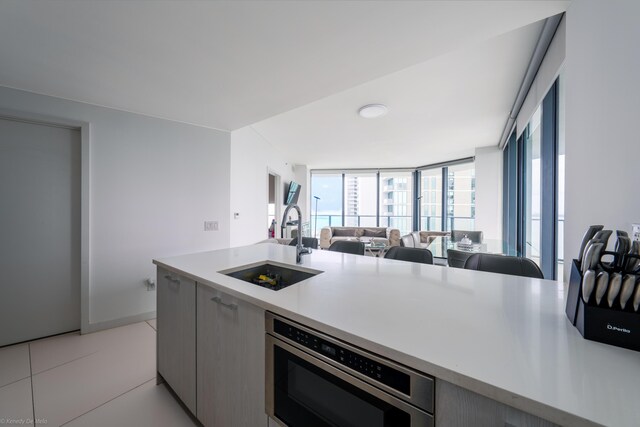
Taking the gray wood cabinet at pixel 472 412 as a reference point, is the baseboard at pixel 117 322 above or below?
below

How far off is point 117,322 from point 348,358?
9.88 feet

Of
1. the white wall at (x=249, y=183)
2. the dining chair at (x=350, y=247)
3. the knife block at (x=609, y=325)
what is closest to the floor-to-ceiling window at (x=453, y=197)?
the white wall at (x=249, y=183)

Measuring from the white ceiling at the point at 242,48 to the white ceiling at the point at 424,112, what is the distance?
27 millimetres

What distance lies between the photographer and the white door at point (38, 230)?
2.20 m

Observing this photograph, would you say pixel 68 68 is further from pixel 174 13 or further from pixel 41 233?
pixel 41 233

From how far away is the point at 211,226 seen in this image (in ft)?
10.8

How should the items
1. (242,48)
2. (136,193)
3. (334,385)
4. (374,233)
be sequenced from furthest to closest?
1. (374,233)
2. (136,193)
3. (242,48)
4. (334,385)

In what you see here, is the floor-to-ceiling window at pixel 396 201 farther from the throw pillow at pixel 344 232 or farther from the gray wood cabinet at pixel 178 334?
the gray wood cabinet at pixel 178 334

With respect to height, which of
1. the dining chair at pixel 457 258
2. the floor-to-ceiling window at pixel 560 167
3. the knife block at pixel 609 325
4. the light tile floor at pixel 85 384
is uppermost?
the floor-to-ceiling window at pixel 560 167

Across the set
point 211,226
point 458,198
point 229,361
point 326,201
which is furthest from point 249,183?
point 458,198

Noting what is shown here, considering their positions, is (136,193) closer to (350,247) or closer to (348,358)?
(350,247)

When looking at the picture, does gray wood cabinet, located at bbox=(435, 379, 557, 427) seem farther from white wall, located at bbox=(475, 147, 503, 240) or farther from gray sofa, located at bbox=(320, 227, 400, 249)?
gray sofa, located at bbox=(320, 227, 400, 249)

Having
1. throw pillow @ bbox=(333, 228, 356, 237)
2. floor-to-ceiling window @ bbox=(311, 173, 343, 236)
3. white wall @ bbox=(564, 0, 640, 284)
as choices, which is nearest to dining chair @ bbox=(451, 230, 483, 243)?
white wall @ bbox=(564, 0, 640, 284)

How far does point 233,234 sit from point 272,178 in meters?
2.75
